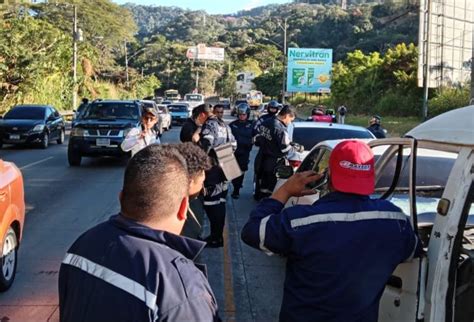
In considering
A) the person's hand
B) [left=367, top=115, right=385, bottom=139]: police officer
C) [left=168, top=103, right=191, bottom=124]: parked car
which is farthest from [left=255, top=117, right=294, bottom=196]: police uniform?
[left=168, top=103, right=191, bottom=124]: parked car

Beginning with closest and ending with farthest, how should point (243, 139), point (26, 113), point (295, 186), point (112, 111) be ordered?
1. point (295, 186)
2. point (243, 139)
3. point (112, 111)
4. point (26, 113)

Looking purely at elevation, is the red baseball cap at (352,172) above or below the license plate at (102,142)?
above

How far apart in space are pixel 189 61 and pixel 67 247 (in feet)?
377

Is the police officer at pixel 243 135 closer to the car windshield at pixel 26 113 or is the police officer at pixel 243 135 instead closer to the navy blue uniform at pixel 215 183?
the navy blue uniform at pixel 215 183

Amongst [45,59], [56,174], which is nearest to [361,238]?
[56,174]

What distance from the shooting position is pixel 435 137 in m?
3.07

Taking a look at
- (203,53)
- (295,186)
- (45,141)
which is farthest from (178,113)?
(203,53)

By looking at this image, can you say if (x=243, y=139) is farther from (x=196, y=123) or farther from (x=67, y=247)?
(x=67, y=247)

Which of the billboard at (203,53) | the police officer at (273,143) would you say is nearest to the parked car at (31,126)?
the police officer at (273,143)

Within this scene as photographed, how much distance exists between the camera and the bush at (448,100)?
3163 centimetres

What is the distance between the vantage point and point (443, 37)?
28.2m

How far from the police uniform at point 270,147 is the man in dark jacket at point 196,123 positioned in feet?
6.62

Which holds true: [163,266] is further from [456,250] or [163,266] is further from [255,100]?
[255,100]

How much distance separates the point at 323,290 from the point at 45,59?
37.2 metres
